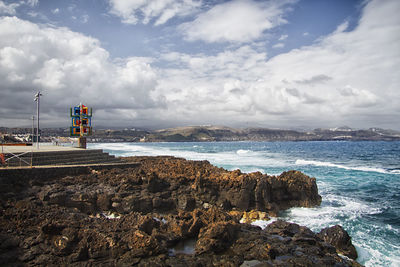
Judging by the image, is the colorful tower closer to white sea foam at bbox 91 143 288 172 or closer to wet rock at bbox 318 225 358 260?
white sea foam at bbox 91 143 288 172

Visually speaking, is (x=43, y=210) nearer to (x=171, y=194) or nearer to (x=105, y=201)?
(x=105, y=201)

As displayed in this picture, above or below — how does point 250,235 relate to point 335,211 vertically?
above

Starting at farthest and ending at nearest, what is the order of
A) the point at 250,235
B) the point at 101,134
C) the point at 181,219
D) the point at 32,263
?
A: the point at 101,134, the point at 181,219, the point at 250,235, the point at 32,263

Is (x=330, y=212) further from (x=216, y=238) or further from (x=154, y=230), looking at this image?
(x=154, y=230)

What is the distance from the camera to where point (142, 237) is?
675cm

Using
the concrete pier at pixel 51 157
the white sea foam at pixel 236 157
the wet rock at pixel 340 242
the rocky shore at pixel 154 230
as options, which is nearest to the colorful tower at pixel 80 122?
the concrete pier at pixel 51 157

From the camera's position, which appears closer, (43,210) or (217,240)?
(217,240)

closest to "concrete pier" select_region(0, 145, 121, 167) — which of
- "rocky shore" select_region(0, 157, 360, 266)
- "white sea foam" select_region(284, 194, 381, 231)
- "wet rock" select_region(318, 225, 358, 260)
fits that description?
"rocky shore" select_region(0, 157, 360, 266)

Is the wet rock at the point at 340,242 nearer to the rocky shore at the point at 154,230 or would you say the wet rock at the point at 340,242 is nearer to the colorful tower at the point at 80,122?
the rocky shore at the point at 154,230

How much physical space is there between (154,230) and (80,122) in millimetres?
18290

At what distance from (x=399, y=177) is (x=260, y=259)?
26.5 m

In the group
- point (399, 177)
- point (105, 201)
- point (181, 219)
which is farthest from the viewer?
point (399, 177)

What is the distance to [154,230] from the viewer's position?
24.2 ft

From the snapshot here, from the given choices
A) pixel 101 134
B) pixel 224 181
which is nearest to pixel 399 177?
pixel 224 181
